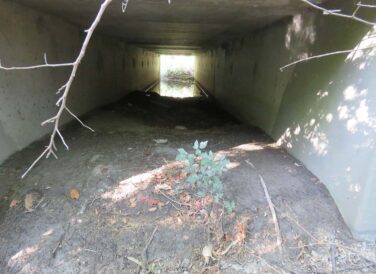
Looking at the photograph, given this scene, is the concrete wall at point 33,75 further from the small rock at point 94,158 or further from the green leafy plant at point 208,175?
the green leafy plant at point 208,175

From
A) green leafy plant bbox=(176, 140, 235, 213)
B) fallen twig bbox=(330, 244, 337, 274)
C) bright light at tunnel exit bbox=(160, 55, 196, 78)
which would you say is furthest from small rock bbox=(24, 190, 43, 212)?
bright light at tunnel exit bbox=(160, 55, 196, 78)

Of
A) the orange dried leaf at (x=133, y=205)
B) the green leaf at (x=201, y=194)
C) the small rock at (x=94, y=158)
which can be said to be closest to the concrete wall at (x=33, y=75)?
the small rock at (x=94, y=158)

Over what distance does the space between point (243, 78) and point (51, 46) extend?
483cm

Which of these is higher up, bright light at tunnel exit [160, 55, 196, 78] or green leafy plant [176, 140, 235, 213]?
green leafy plant [176, 140, 235, 213]

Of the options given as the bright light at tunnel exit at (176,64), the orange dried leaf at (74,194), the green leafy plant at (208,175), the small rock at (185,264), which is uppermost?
the green leafy plant at (208,175)

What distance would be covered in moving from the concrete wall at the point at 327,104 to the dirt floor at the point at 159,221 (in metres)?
0.27

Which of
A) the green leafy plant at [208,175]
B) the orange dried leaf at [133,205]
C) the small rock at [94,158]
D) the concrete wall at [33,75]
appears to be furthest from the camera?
the small rock at [94,158]

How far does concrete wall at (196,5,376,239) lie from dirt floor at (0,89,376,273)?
27 cm

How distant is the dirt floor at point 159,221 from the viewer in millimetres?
2770

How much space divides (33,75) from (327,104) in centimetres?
447

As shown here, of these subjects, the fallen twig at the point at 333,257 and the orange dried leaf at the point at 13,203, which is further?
the orange dried leaf at the point at 13,203

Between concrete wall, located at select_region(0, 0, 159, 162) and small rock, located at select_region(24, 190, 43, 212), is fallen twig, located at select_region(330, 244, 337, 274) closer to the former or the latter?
small rock, located at select_region(24, 190, 43, 212)

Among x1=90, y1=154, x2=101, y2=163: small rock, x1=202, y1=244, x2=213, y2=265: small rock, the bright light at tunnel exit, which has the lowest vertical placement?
the bright light at tunnel exit

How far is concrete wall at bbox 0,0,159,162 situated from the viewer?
413 centimetres
